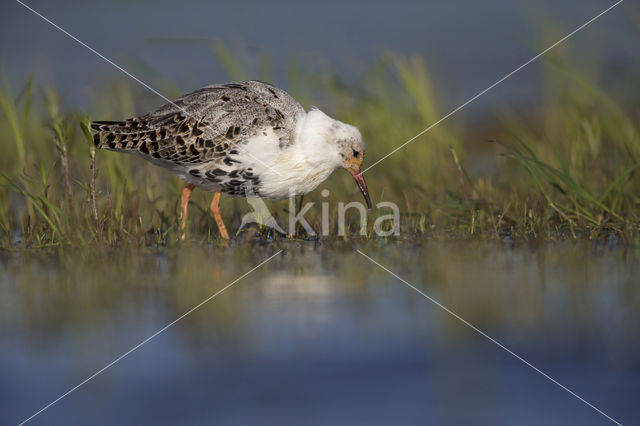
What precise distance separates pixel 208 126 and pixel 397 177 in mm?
2699

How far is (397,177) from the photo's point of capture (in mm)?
10633

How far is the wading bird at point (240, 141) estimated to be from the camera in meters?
8.80

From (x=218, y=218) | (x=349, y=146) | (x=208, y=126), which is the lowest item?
(x=218, y=218)

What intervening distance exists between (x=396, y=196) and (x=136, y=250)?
3.38 m

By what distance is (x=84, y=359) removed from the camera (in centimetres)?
530

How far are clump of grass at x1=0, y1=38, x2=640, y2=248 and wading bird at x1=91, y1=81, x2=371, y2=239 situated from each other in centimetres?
49

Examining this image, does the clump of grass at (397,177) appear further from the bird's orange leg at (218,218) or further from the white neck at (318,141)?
the white neck at (318,141)

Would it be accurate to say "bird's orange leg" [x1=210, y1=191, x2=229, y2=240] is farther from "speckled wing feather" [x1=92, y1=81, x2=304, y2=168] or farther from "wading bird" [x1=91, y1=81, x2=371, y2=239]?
"speckled wing feather" [x1=92, y1=81, x2=304, y2=168]

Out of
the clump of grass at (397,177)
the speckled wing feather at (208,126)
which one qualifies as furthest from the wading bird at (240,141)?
the clump of grass at (397,177)

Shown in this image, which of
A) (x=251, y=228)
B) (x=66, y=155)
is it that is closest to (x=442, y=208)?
(x=251, y=228)

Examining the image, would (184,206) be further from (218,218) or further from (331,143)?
(331,143)

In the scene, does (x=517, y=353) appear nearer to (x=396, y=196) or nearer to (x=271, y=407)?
(x=271, y=407)

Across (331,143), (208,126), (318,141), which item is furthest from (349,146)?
(208,126)

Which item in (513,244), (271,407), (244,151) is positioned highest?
(244,151)
